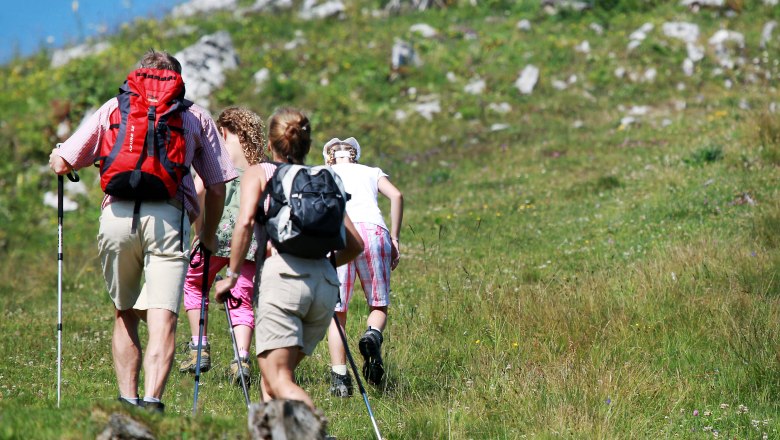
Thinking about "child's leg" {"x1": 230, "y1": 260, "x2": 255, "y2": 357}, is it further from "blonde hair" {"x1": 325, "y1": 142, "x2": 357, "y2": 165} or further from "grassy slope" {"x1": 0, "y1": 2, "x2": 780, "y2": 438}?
"blonde hair" {"x1": 325, "y1": 142, "x2": 357, "y2": 165}

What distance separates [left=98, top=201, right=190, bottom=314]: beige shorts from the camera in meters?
5.23

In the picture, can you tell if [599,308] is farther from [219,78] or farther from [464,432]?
[219,78]

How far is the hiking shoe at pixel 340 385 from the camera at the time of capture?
6.59 m

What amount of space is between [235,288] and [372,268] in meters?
1.17

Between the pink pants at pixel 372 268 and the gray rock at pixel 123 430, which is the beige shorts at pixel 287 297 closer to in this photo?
the gray rock at pixel 123 430

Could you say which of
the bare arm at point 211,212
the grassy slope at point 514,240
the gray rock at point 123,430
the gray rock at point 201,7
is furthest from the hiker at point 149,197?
the gray rock at point 201,7

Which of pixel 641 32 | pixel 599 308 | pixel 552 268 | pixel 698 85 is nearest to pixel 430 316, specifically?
pixel 599 308

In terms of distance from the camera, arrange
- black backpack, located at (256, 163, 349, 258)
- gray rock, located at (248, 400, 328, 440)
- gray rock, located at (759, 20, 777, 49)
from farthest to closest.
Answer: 1. gray rock, located at (759, 20, 777, 49)
2. black backpack, located at (256, 163, 349, 258)
3. gray rock, located at (248, 400, 328, 440)

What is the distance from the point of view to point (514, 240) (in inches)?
465

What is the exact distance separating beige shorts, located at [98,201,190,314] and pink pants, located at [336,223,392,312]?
5.74 ft

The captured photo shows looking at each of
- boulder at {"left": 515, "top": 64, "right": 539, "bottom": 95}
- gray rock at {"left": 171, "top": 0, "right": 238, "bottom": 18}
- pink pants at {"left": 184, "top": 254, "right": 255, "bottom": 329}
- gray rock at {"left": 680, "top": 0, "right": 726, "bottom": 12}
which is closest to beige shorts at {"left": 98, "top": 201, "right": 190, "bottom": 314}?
pink pants at {"left": 184, "top": 254, "right": 255, "bottom": 329}

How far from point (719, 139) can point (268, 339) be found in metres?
12.0

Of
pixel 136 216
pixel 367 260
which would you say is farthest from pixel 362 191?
pixel 136 216

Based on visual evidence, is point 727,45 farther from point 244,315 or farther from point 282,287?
point 282,287
